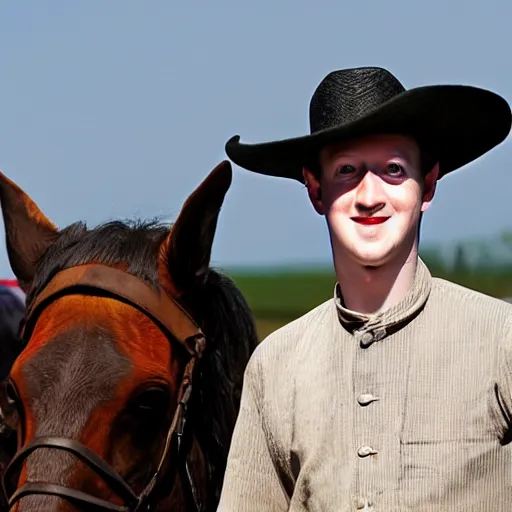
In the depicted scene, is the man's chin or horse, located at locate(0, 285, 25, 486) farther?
horse, located at locate(0, 285, 25, 486)

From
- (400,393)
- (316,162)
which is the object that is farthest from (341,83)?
(400,393)

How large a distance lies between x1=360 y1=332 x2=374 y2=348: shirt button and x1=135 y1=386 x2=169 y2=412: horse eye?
927mm

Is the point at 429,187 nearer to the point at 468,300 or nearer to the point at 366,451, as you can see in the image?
the point at 468,300

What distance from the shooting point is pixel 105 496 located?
Answer: 10.9ft

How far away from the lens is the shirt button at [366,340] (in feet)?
8.98

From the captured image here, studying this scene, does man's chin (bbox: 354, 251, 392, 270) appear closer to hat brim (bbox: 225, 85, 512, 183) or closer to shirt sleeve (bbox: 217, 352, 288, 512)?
hat brim (bbox: 225, 85, 512, 183)

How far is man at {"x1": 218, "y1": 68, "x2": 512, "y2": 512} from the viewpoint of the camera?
8.49 feet

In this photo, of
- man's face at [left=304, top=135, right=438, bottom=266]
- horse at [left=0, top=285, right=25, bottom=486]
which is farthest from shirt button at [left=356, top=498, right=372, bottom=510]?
horse at [left=0, top=285, right=25, bottom=486]

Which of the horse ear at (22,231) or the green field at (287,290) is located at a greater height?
the horse ear at (22,231)

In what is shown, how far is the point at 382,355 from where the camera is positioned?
272cm

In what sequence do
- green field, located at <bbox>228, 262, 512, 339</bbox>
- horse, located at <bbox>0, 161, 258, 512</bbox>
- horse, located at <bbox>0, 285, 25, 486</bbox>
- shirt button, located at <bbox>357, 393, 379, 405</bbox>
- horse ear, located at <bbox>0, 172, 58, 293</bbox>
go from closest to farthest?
shirt button, located at <bbox>357, 393, 379, 405</bbox> → horse, located at <bbox>0, 161, 258, 512</bbox> → horse ear, located at <bbox>0, 172, 58, 293</bbox> → horse, located at <bbox>0, 285, 25, 486</bbox> → green field, located at <bbox>228, 262, 512, 339</bbox>

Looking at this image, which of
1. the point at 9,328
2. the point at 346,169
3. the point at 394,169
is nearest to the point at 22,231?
the point at 9,328

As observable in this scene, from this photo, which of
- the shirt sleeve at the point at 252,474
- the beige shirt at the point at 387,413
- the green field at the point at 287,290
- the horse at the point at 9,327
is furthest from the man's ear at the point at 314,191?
the green field at the point at 287,290

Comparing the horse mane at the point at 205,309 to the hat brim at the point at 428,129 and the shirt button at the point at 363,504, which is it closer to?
the hat brim at the point at 428,129
